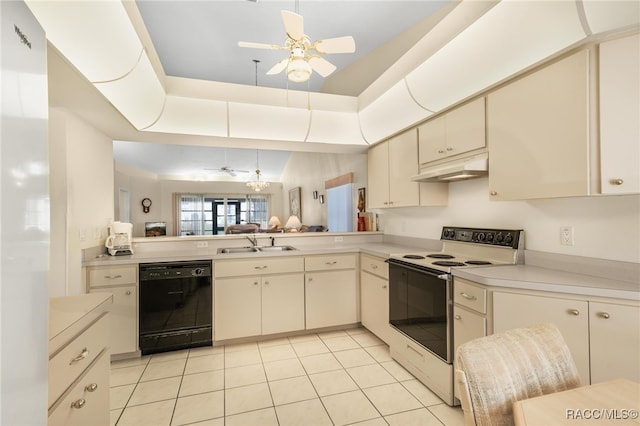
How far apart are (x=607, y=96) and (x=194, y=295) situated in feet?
10.4

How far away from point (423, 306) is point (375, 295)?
802mm

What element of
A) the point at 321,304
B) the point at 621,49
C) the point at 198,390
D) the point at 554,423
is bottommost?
the point at 198,390

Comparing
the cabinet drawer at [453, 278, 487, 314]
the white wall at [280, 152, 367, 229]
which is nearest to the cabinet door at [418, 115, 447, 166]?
the cabinet drawer at [453, 278, 487, 314]

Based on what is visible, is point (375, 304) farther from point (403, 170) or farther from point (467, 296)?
point (403, 170)

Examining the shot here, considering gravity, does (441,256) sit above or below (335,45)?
below

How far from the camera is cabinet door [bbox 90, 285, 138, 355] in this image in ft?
8.39

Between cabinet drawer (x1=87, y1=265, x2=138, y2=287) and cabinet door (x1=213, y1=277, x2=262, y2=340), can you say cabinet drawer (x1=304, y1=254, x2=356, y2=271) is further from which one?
cabinet drawer (x1=87, y1=265, x2=138, y2=287)

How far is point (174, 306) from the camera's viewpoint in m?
2.70

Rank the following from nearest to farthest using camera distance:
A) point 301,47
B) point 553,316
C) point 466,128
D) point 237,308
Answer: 1. point 553,316
2. point 301,47
3. point 466,128
4. point 237,308

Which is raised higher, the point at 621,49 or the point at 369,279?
the point at 621,49

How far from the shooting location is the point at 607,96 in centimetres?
143

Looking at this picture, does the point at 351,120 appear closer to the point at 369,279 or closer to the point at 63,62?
the point at 369,279

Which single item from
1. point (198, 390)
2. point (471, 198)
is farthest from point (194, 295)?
point (471, 198)

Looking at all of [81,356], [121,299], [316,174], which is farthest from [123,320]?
[316,174]
